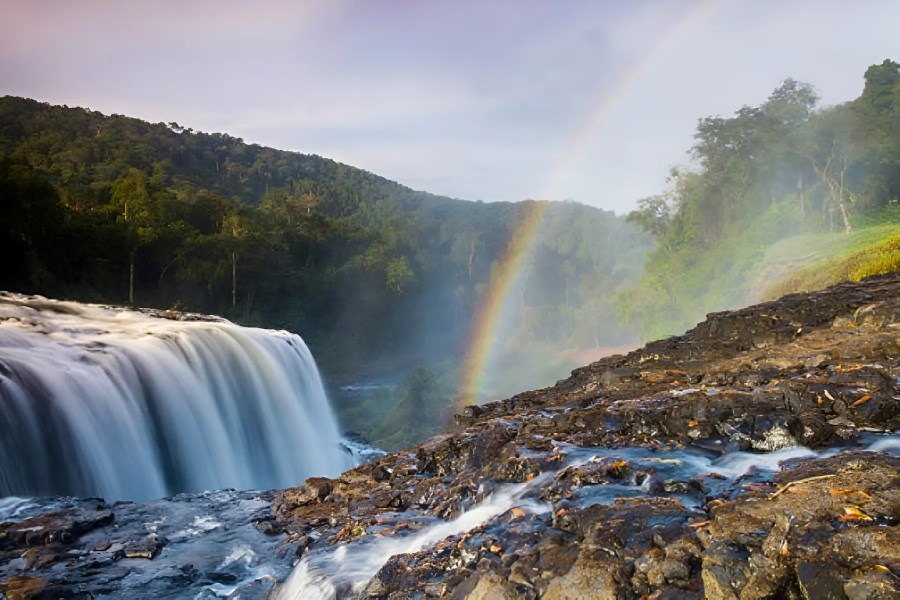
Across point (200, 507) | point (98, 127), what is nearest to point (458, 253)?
point (98, 127)

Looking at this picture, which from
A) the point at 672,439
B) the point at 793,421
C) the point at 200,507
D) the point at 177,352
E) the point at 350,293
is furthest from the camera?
the point at 350,293

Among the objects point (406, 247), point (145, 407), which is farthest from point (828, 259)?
point (406, 247)

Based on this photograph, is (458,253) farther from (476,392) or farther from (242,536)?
(242,536)

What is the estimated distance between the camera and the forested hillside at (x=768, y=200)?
34281mm

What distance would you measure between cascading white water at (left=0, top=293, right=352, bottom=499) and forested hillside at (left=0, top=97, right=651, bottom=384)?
15519 mm

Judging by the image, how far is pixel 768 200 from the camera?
43281mm

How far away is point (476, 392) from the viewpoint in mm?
49719

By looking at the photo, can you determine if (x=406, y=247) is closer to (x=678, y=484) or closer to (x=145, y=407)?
(x=145, y=407)

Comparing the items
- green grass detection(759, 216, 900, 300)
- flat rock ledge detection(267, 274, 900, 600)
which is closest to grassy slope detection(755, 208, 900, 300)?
green grass detection(759, 216, 900, 300)

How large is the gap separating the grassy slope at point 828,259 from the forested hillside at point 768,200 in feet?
0.58

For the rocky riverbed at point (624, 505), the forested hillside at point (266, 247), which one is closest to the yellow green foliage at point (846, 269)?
the rocky riverbed at point (624, 505)

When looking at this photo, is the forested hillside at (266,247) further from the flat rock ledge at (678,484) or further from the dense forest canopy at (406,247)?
the flat rock ledge at (678,484)

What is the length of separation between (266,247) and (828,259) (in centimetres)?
4059

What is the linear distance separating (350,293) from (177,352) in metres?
44.3
